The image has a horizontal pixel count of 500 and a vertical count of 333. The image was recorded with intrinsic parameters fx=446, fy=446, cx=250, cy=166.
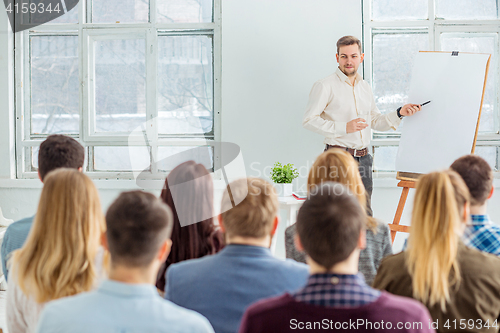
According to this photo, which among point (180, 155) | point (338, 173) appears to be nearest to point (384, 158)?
point (180, 155)

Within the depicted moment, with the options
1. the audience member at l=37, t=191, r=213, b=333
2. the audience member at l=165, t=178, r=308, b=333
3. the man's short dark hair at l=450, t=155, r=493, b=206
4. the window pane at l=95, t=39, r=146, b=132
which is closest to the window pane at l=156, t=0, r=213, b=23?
the window pane at l=95, t=39, r=146, b=132

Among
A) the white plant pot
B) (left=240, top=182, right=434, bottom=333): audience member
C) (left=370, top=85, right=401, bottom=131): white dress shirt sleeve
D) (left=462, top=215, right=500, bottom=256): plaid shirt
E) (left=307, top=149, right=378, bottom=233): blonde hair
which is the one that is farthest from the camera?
(left=370, top=85, right=401, bottom=131): white dress shirt sleeve

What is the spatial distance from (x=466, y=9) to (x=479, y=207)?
283 cm

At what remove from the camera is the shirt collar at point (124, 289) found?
88 centimetres

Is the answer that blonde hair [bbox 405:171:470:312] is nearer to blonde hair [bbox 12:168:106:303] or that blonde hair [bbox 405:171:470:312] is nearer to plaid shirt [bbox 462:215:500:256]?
plaid shirt [bbox 462:215:500:256]

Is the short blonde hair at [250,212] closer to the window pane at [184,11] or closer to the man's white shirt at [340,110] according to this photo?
the man's white shirt at [340,110]

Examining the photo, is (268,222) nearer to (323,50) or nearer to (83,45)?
(323,50)

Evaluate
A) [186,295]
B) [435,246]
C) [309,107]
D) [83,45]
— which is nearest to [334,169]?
[435,246]

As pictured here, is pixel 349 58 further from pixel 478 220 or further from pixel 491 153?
pixel 478 220

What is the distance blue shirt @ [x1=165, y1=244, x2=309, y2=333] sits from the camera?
3.72 ft

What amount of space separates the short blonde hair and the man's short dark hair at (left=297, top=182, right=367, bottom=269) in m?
0.25

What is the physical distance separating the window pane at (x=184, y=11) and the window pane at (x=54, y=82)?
2.57 feet

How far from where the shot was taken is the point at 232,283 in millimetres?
1136

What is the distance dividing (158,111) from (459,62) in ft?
7.73
